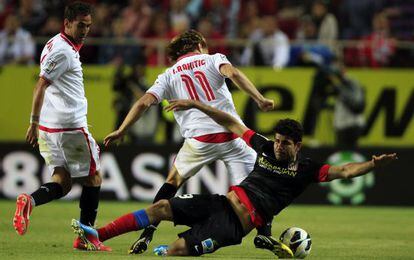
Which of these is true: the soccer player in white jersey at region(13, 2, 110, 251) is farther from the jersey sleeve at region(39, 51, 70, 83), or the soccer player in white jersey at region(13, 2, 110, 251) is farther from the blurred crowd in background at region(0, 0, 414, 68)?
the blurred crowd in background at region(0, 0, 414, 68)

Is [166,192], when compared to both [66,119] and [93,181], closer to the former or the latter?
[93,181]

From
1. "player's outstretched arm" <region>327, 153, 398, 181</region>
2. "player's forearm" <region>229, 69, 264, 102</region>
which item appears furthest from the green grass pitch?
"player's forearm" <region>229, 69, 264, 102</region>

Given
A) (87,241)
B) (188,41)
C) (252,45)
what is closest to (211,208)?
(87,241)

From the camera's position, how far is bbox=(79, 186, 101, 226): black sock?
9602 millimetres

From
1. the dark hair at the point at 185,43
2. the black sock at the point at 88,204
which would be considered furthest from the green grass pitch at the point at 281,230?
the dark hair at the point at 185,43

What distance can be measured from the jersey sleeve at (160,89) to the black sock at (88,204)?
111cm

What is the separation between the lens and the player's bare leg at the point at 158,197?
9.08 m

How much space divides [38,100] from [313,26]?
952cm

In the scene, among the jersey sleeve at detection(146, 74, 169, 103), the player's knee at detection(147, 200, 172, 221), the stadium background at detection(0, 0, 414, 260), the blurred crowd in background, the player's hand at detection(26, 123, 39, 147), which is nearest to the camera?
the player's knee at detection(147, 200, 172, 221)

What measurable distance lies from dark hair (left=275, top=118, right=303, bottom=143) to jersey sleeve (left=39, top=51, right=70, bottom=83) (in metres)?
2.08

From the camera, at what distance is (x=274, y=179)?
876 cm

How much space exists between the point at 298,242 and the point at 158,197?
5.09 feet

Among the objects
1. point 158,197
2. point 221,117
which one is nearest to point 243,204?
point 221,117

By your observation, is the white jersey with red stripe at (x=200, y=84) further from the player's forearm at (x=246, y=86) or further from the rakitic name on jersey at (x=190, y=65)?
the player's forearm at (x=246, y=86)
